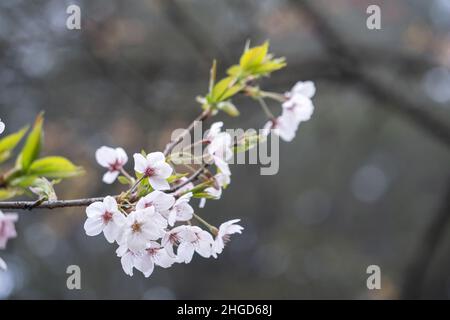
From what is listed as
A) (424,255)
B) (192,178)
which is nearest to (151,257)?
(192,178)

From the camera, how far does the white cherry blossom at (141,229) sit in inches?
30.6

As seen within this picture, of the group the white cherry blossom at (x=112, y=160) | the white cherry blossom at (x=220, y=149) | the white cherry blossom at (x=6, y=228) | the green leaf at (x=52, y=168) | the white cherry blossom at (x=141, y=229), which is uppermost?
the white cherry blossom at (x=112, y=160)

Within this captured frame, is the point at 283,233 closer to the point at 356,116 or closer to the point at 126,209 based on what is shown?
the point at 356,116

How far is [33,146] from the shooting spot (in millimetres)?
603

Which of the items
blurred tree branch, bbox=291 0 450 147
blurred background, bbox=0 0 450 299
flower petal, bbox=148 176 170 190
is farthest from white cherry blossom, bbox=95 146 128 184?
blurred tree branch, bbox=291 0 450 147

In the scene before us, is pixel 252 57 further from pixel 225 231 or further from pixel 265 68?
pixel 225 231

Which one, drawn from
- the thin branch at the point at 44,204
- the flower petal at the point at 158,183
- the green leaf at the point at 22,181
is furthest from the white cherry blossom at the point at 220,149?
the green leaf at the point at 22,181

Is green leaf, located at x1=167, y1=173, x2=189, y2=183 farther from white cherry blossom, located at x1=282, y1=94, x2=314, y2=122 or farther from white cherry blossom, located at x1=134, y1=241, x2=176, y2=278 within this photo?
white cherry blossom, located at x1=282, y1=94, x2=314, y2=122

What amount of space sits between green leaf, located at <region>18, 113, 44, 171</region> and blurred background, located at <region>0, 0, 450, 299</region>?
4.70 feet

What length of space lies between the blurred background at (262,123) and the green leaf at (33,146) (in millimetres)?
1433

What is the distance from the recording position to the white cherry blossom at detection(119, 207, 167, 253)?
0.78 meters

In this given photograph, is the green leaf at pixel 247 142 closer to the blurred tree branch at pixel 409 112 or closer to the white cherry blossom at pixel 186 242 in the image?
the white cherry blossom at pixel 186 242

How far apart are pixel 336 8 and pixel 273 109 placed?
103 cm

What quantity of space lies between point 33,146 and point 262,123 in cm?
546
